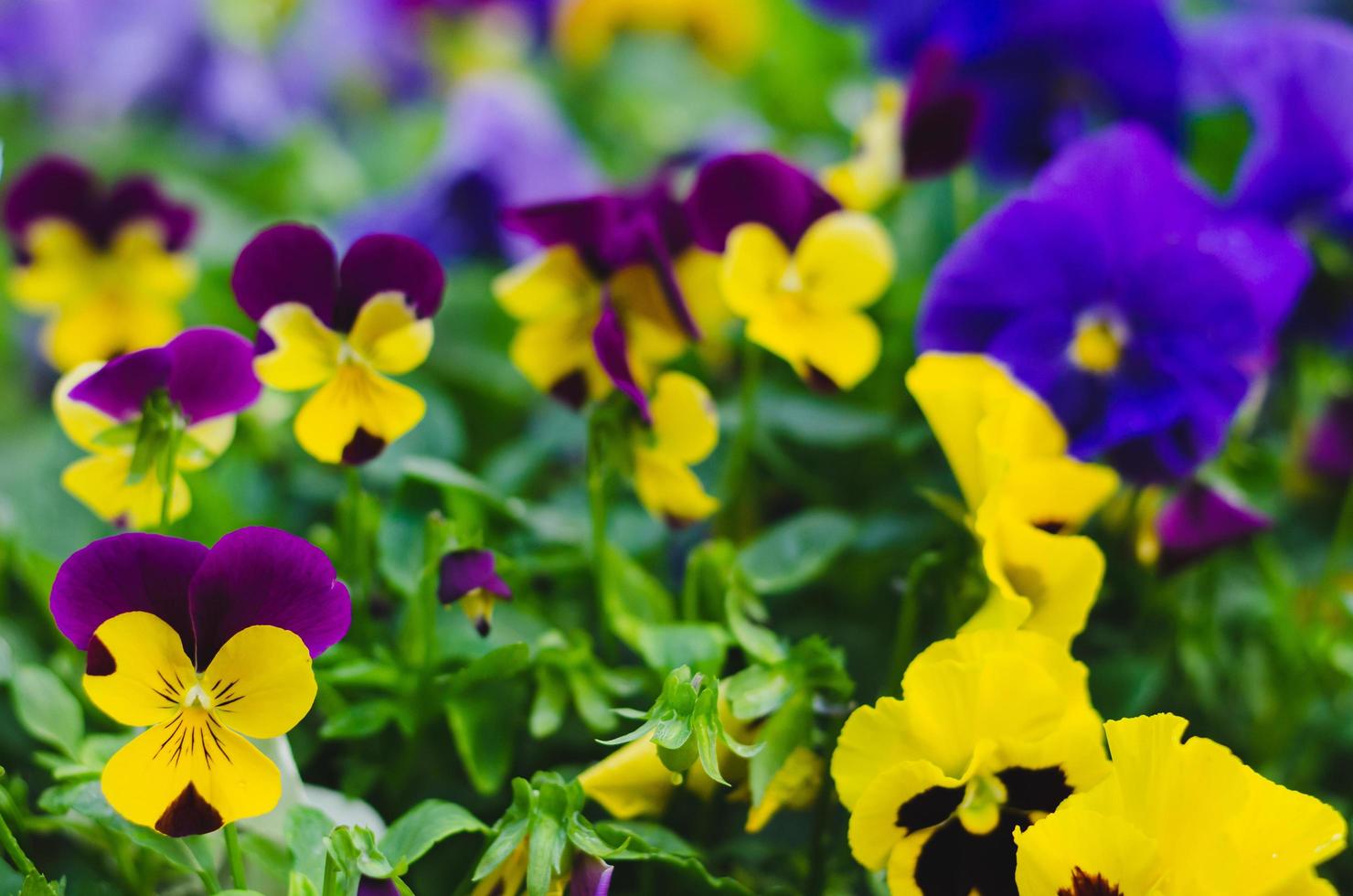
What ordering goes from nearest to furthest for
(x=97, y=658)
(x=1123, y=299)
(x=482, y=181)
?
(x=97, y=658) → (x=1123, y=299) → (x=482, y=181)

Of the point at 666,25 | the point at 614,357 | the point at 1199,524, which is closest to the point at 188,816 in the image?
the point at 614,357

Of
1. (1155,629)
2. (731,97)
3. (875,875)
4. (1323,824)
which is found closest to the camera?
(1323,824)

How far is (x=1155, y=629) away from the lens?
24.0 inches

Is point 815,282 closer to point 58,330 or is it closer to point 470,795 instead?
point 470,795

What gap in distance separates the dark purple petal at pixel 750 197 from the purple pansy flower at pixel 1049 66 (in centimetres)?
20

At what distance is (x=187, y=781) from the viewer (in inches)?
15.1

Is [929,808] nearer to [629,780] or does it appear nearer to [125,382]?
[629,780]

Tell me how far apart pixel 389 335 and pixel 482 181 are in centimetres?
46

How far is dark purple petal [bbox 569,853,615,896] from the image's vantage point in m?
0.41

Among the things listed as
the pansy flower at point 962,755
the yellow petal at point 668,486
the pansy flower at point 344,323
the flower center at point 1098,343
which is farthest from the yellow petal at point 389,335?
the flower center at point 1098,343

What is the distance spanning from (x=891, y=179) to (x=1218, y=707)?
0.33m

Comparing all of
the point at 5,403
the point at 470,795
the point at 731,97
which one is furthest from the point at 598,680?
the point at 731,97

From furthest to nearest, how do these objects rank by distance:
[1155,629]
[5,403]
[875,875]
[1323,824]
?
[5,403] < [1155,629] < [875,875] < [1323,824]

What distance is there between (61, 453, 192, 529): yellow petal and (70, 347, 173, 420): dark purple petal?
32 mm
